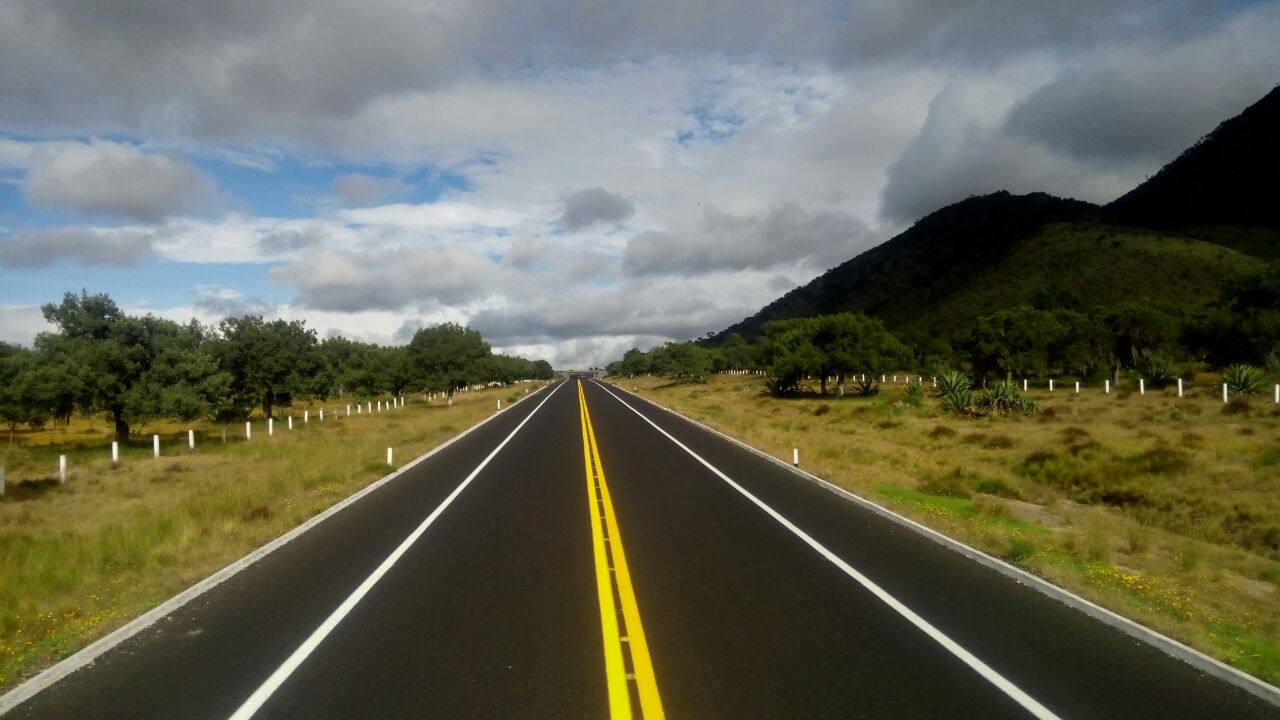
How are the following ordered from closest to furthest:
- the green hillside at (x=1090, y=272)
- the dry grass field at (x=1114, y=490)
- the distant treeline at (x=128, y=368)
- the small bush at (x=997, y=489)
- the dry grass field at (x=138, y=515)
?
the dry grass field at (x=138, y=515)
the dry grass field at (x=1114, y=490)
the small bush at (x=997, y=489)
the distant treeline at (x=128, y=368)
the green hillside at (x=1090, y=272)

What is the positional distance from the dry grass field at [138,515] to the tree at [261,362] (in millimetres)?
7578

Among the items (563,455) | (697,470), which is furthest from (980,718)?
(563,455)

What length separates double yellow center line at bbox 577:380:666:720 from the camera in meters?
5.47

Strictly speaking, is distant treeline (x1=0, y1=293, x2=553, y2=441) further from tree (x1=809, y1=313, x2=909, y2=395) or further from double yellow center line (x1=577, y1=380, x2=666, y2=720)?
tree (x1=809, y1=313, x2=909, y2=395)

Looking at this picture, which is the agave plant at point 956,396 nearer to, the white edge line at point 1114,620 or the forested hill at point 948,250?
the white edge line at point 1114,620

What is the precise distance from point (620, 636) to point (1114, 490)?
→ 18693mm

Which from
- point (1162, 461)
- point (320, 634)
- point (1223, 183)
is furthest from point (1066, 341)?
point (1223, 183)

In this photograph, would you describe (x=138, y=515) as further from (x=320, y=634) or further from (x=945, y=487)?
(x=945, y=487)

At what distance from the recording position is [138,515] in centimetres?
1565

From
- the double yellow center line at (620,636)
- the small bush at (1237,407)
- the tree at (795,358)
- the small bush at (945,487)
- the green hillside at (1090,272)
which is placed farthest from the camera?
the green hillside at (1090,272)

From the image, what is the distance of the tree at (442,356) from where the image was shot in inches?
2842

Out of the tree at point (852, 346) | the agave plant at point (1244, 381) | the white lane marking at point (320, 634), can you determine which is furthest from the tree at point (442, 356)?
the white lane marking at point (320, 634)

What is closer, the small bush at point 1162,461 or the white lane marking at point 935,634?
the white lane marking at point 935,634

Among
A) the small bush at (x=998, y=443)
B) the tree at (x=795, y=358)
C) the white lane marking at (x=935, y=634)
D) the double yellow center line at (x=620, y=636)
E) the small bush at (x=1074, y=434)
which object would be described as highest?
the tree at (x=795, y=358)
